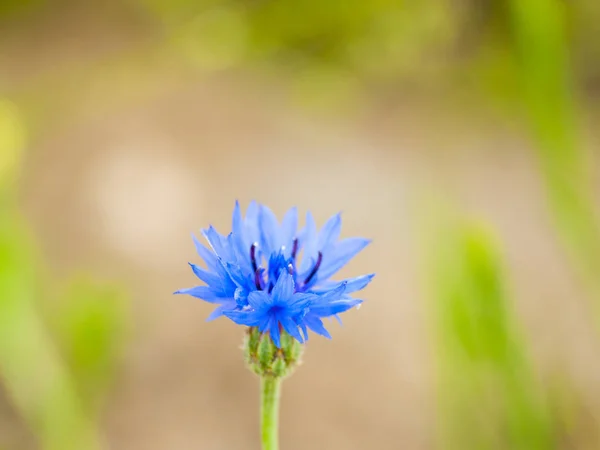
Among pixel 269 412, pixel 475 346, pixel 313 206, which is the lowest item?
pixel 269 412

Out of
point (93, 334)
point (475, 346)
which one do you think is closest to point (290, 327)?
point (475, 346)

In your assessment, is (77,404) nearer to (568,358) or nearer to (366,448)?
(366,448)

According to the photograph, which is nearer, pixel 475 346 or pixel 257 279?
pixel 257 279

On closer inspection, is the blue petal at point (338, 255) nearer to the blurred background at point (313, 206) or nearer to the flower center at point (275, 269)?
the flower center at point (275, 269)

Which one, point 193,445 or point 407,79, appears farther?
point 407,79

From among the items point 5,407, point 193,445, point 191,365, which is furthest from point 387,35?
point 5,407

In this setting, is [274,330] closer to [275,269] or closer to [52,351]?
[275,269]
